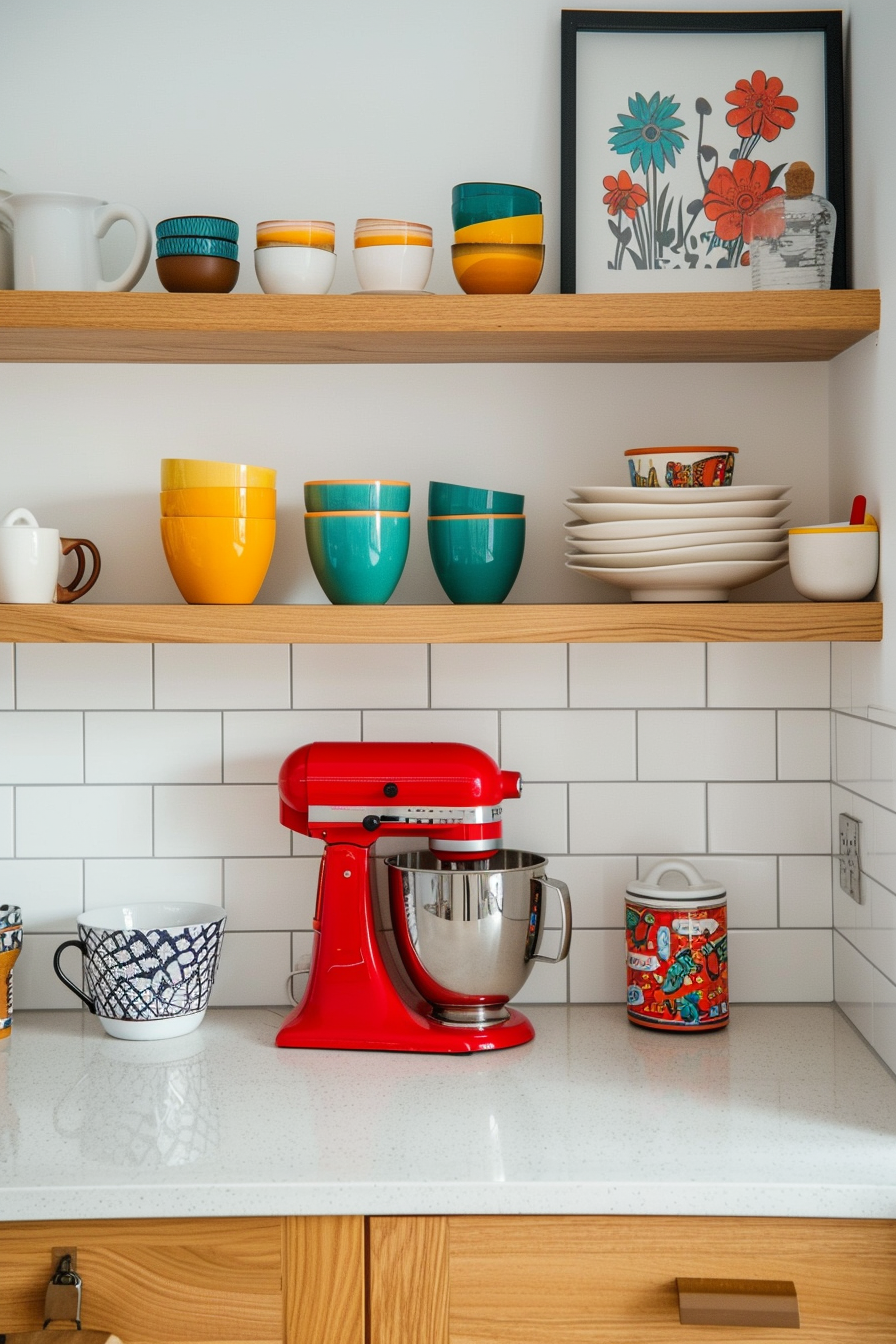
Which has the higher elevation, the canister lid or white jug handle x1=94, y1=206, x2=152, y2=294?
white jug handle x1=94, y1=206, x2=152, y2=294

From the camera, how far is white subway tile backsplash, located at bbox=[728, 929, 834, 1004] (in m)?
1.70

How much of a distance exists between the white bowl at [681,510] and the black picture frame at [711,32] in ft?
1.14

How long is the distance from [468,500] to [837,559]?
0.45 m

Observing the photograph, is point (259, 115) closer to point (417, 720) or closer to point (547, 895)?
point (417, 720)

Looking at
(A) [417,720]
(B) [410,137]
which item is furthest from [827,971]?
(B) [410,137]

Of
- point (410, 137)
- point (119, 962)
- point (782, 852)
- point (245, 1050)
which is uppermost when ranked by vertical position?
point (410, 137)

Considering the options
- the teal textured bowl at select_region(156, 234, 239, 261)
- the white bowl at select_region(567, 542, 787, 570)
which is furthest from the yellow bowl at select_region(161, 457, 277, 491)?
the white bowl at select_region(567, 542, 787, 570)

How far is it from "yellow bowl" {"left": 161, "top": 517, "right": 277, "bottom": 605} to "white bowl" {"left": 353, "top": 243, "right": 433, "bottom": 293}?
0.32m

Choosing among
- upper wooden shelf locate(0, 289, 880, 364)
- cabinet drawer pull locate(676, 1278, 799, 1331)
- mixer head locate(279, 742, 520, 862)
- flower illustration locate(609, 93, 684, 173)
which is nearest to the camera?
cabinet drawer pull locate(676, 1278, 799, 1331)

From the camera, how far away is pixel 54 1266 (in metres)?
1.18

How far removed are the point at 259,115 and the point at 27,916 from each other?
3.86 feet

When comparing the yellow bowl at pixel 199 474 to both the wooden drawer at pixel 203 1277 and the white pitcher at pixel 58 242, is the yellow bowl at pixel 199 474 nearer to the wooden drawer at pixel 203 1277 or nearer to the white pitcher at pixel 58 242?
the white pitcher at pixel 58 242

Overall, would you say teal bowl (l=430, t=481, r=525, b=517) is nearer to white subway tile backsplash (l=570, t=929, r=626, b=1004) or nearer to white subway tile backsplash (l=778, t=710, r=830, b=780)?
white subway tile backsplash (l=778, t=710, r=830, b=780)

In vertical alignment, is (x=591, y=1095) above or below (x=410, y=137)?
below
